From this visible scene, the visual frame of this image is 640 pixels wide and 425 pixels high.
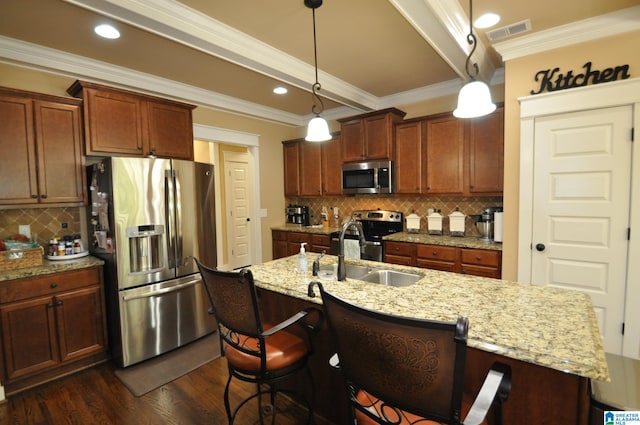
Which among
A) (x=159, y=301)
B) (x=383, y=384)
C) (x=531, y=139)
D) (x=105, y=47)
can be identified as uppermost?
(x=105, y=47)

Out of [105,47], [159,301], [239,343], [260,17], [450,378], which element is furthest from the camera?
[159,301]

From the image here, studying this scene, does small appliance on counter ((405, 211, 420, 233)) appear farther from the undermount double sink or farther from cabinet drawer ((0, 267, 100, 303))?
cabinet drawer ((0, 267, 100, 303))

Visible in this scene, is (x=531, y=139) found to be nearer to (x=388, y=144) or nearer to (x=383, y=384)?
(x=388, y=144)

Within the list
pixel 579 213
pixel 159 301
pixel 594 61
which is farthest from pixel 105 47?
pixel 579 213

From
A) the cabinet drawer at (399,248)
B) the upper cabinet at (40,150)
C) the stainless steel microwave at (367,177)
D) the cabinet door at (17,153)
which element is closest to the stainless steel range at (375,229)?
the cabinet drawer at (399,248)

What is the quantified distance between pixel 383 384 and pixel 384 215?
345cm

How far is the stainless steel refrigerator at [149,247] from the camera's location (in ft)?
8.57

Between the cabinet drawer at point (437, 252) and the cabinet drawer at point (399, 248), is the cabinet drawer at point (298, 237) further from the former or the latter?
the cabinet drawer at point (437, 252)

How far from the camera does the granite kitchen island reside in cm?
101

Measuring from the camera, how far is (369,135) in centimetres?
411

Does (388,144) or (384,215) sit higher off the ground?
(388,144)

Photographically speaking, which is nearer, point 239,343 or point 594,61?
point 239,343

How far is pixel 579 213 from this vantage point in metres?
2.51

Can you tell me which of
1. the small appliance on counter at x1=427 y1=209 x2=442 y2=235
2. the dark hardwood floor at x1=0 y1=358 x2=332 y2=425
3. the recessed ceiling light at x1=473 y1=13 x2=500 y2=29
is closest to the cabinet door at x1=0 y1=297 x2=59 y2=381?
the dark hardwood floor at x1=0 y1=358 x2=332 y2=425
